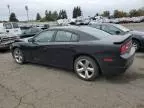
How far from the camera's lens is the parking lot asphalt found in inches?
151

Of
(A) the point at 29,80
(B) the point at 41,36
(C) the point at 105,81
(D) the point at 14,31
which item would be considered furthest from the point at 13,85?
(D) the point at 14,31

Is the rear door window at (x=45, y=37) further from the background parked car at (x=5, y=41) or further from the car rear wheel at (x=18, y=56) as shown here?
the background parked car at (x=5, y=41)

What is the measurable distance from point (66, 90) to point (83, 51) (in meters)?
1.15

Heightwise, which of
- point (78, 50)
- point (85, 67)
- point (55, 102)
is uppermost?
point (78, 50)

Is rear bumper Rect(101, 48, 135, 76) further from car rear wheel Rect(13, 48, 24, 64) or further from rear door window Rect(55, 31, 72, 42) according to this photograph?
car rear wheel Rect(13, 48, 24, 64)

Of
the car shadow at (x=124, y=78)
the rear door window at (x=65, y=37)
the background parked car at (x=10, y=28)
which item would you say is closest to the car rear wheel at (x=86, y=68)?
the car shadow at (x=124, y=78)

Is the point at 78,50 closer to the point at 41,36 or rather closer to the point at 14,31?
the point at 41,36

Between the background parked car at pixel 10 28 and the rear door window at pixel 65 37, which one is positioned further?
the background parked car at pixel 10 28

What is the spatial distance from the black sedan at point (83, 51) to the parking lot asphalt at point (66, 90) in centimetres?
35

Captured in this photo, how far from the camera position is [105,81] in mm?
4945

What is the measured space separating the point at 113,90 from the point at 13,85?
8.69 feet

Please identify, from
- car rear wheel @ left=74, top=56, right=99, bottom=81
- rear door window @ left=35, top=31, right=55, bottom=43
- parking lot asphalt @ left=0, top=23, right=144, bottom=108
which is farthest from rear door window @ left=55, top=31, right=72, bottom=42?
parking lot asphalt @ left=0, top=23, right=144, bottom=108

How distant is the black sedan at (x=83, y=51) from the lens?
14.9ft

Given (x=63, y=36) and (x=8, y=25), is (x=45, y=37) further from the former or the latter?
(x=8, y=25)
